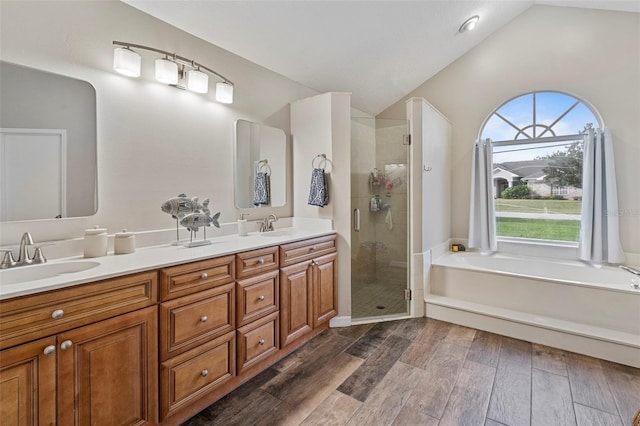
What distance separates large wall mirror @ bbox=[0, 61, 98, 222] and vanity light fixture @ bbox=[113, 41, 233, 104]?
0.85ft

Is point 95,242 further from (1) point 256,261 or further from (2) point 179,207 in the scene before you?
(1) point 256,261

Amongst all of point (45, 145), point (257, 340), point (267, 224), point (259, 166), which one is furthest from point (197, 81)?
point (257, 340)

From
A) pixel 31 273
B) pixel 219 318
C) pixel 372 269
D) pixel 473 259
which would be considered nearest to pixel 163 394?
pixel 219 318

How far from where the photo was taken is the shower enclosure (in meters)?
2.96

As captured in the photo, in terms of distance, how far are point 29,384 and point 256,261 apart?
3.72ft

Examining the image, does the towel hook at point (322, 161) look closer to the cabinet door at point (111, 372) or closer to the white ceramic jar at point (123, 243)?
the white ceramic jar at point (123, 243)

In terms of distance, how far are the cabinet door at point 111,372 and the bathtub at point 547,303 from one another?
251 centimetres

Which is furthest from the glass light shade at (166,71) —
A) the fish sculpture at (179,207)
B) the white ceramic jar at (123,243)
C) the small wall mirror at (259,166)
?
the white ceramic jar at (123,243)

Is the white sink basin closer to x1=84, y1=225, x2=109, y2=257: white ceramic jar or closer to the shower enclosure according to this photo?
x1=84, y1=225, x2=109, y2=257: white ceramic jar

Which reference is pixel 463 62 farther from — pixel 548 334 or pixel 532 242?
pixel 548 334

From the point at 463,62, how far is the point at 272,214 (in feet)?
10.4

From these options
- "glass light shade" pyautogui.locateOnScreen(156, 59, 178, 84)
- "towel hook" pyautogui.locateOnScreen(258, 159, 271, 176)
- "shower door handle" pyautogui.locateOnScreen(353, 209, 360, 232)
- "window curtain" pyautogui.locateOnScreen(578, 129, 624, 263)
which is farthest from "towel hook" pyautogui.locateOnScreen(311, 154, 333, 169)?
"window curtain" pyautogui.locateOnScreen(578, 129, 624, 263)

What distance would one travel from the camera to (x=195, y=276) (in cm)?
158

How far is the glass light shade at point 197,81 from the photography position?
206cm
